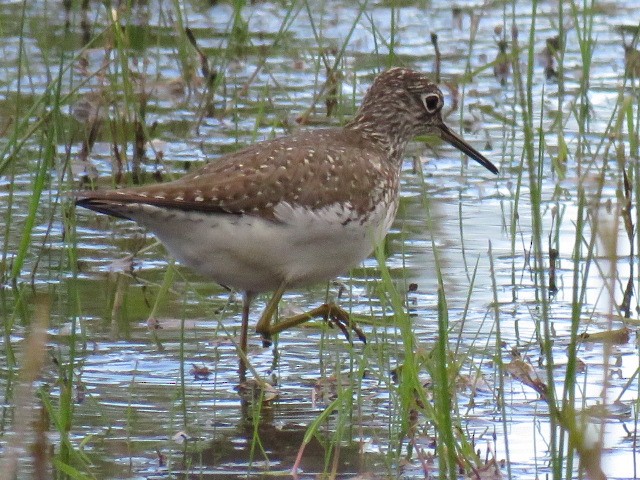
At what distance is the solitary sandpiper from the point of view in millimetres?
5336

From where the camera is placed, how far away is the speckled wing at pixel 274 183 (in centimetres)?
527

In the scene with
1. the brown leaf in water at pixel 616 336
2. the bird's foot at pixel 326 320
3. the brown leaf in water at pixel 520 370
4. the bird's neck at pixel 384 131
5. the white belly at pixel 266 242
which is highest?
the bird's neck at pixel 384 131

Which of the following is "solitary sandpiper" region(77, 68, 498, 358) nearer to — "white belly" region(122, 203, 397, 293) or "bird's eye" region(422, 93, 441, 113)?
"white belly" region(122, 203, 397, 293)

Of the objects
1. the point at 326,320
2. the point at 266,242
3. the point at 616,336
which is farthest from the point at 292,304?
the point at 616,336

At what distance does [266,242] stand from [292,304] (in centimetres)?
115

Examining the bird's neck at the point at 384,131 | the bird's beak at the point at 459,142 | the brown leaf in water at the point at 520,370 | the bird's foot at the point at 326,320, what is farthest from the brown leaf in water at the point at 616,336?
the bird's beak at the point at 459,142

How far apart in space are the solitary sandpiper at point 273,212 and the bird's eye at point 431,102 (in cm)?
76

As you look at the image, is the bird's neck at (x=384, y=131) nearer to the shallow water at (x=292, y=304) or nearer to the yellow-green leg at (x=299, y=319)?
the shallow water at (x=292, y=304)

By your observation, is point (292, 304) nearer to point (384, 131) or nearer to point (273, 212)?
point (384, 131)

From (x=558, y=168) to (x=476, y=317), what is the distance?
1465 millimetres

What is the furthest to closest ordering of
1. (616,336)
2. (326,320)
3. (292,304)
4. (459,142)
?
(459,142)
(292,304)
(616,336)
(326,320)

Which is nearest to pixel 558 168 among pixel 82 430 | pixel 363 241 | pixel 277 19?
pixel 363 241

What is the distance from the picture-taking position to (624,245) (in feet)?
23.4

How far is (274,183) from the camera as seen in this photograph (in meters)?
5.55
